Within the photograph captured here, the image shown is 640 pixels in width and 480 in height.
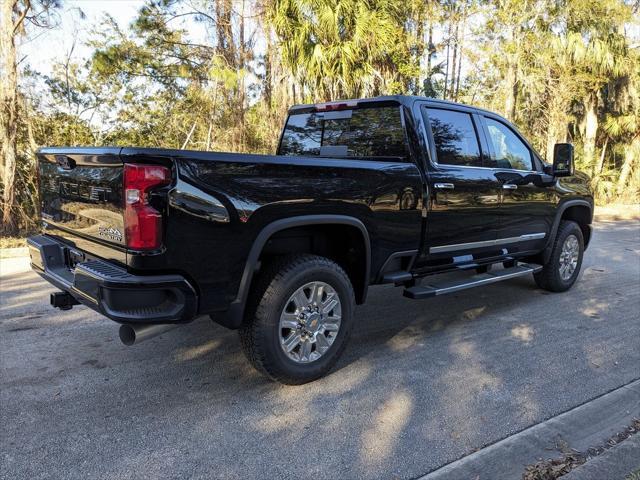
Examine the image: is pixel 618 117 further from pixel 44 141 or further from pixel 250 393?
pixel 250 393

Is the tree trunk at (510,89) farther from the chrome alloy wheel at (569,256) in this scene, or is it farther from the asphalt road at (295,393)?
the asphalt road at (295,393)

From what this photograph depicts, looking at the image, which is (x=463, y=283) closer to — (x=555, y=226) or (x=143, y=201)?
(x=555, y=226)

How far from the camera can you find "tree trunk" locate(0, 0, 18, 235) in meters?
8.73

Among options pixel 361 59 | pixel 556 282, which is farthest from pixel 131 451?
pixel 361 59

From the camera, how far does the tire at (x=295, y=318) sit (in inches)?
133

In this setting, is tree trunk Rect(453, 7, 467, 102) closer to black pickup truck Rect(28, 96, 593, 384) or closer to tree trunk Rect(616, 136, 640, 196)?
tree trunk Rect(616, 136, 640, 196)

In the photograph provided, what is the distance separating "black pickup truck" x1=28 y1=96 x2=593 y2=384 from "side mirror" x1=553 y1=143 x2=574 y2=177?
0.02 m

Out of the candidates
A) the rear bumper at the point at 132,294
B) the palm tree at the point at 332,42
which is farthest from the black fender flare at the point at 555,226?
the palm tree at the point at 332,42

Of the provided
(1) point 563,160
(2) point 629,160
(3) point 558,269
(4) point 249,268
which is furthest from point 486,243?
(2) point 629,160

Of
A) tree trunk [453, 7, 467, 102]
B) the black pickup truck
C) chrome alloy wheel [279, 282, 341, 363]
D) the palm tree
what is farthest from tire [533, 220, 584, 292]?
tree trunk [453, 7, 467, 102]

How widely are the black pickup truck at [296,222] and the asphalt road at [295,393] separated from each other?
1.36 feet

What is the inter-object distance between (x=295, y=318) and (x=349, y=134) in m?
1.98

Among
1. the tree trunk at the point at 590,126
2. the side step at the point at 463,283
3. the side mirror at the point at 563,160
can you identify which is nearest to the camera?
the side step at the point at 463,283

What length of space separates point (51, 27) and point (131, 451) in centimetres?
997
